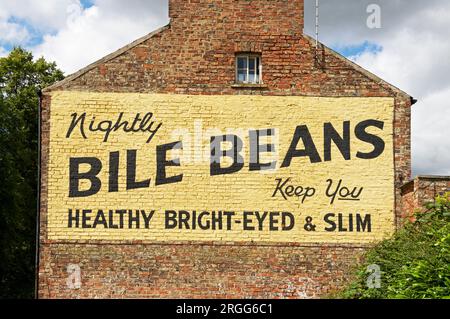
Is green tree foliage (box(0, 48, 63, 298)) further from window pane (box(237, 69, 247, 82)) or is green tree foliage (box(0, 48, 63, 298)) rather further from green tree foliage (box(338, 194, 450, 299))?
green tree foliage (box(338, 194, 450, 299))

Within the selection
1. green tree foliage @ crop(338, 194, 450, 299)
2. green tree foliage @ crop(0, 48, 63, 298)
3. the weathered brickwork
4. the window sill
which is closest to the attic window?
the window sill

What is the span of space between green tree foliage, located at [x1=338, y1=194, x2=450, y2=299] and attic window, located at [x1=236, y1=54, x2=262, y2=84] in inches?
215

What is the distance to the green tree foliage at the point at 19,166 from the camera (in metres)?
28.1

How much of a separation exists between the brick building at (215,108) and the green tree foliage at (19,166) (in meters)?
11.5

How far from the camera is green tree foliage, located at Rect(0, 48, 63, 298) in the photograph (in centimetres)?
2814

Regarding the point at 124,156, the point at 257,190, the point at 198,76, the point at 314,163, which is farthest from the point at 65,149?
the point at 314,163

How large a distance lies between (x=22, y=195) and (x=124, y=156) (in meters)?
13.9

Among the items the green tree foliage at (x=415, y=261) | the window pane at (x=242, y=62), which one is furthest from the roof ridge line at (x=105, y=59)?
the green tree foliage at (x=415, y=261)

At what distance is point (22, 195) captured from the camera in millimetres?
29703

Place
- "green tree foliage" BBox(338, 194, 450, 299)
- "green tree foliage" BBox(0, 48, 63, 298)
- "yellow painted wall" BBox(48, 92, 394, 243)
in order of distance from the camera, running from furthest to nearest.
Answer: "green tree foliage" BBox(0, 48, 63, 298)
"yellow painted wall" BBox(48, 92, 394, 243)
"green tree foliage" BBox(338, 194, 450, 299)
